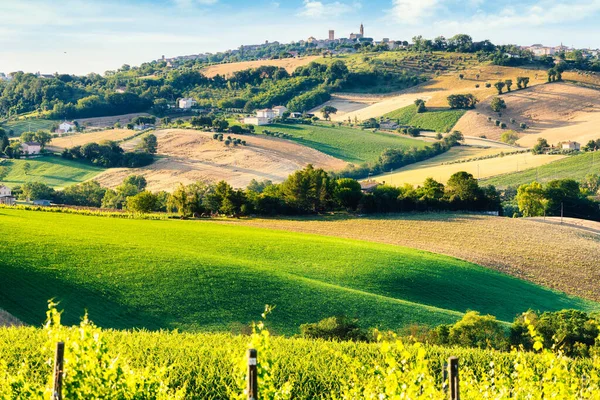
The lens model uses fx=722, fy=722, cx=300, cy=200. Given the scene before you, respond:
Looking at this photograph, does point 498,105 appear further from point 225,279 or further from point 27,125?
point 225,279

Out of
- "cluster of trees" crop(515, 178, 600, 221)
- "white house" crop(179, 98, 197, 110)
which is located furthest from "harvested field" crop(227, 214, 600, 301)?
"white house" crop(179, 98, 197, 110)

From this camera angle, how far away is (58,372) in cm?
1129

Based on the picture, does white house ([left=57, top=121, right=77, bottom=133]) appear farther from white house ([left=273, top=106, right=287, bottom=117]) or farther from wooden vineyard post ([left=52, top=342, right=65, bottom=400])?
wooden vineyard post ([left=52, top=342, right=65, bottom=400])

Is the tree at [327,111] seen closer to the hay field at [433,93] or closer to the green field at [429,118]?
the hay field at [433,93]

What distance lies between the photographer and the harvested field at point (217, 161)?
111 meters

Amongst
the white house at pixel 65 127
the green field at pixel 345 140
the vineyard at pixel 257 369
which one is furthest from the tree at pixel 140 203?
the white house at pixel 65 127

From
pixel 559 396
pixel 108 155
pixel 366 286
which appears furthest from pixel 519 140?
pixel 559 396

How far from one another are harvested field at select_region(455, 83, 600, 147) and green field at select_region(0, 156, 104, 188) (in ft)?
259

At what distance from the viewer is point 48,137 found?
130 m

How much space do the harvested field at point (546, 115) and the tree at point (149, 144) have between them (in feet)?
213

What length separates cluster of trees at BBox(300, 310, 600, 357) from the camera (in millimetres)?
31328

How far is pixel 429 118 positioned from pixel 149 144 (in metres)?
66.8

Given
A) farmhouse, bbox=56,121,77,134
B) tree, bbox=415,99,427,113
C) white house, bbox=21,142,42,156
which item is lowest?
white house, bbox=21,142,42,156

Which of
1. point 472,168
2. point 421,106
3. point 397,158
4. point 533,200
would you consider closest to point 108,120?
point 421,106
